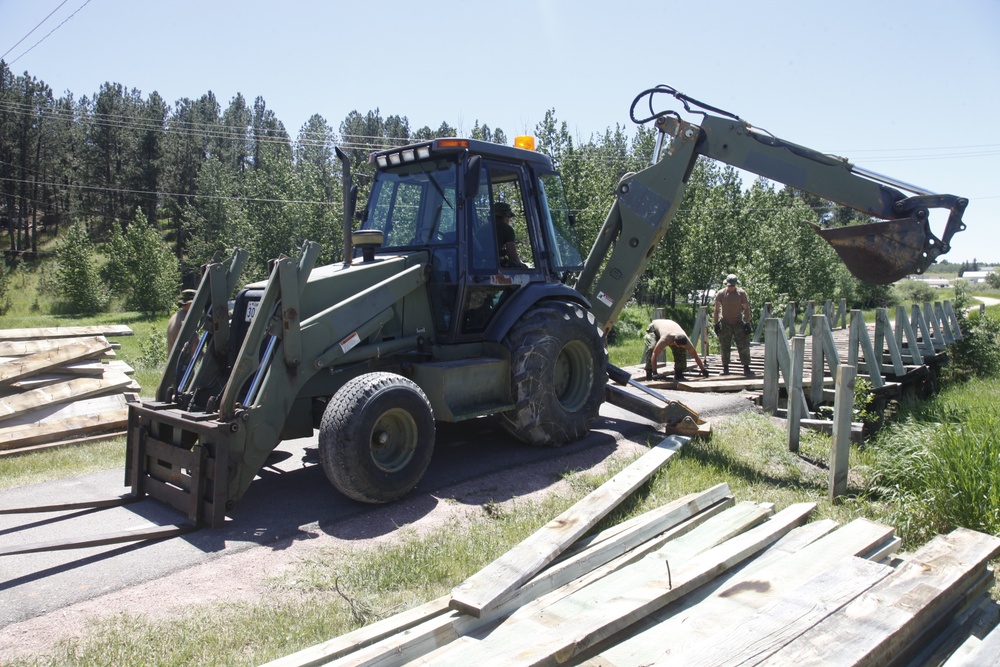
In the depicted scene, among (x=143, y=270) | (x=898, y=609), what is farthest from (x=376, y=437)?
(x=143, y=270)

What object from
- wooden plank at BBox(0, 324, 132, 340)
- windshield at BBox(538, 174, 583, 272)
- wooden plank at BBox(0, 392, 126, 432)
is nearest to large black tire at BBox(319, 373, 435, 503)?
windshield at BBox(538, 174, 583, 272)

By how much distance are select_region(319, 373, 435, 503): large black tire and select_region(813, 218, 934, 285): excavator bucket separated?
13.1 feet

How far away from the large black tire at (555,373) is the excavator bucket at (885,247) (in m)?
2.47

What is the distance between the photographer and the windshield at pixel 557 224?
7.52 metres

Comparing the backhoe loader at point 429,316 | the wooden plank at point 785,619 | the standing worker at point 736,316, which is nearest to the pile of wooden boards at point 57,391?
the backhoe loader at point 429,316

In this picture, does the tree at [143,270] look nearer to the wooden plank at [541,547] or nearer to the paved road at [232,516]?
the paved road at [232,516]

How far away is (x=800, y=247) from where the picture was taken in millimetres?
30578

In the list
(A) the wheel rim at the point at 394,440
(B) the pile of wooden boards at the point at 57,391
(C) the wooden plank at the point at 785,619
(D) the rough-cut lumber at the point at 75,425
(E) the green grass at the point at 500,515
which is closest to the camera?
(C) the wooden plank at the point at 785,619

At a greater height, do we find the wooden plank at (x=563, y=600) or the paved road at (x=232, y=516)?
the wooden plank at (x=563, y=600)

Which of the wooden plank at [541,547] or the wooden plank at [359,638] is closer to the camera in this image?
the wooden plank at [359,638]

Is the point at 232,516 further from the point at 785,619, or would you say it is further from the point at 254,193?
the point at 254,193

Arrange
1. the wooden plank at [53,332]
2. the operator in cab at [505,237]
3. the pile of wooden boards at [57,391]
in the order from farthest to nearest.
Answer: the wooden plank at [53,332], the pile of wooden boards at [57,391], the operator in cab at [505,237]

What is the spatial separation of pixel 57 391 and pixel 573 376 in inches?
238

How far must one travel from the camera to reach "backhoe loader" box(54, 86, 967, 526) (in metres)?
5.23
